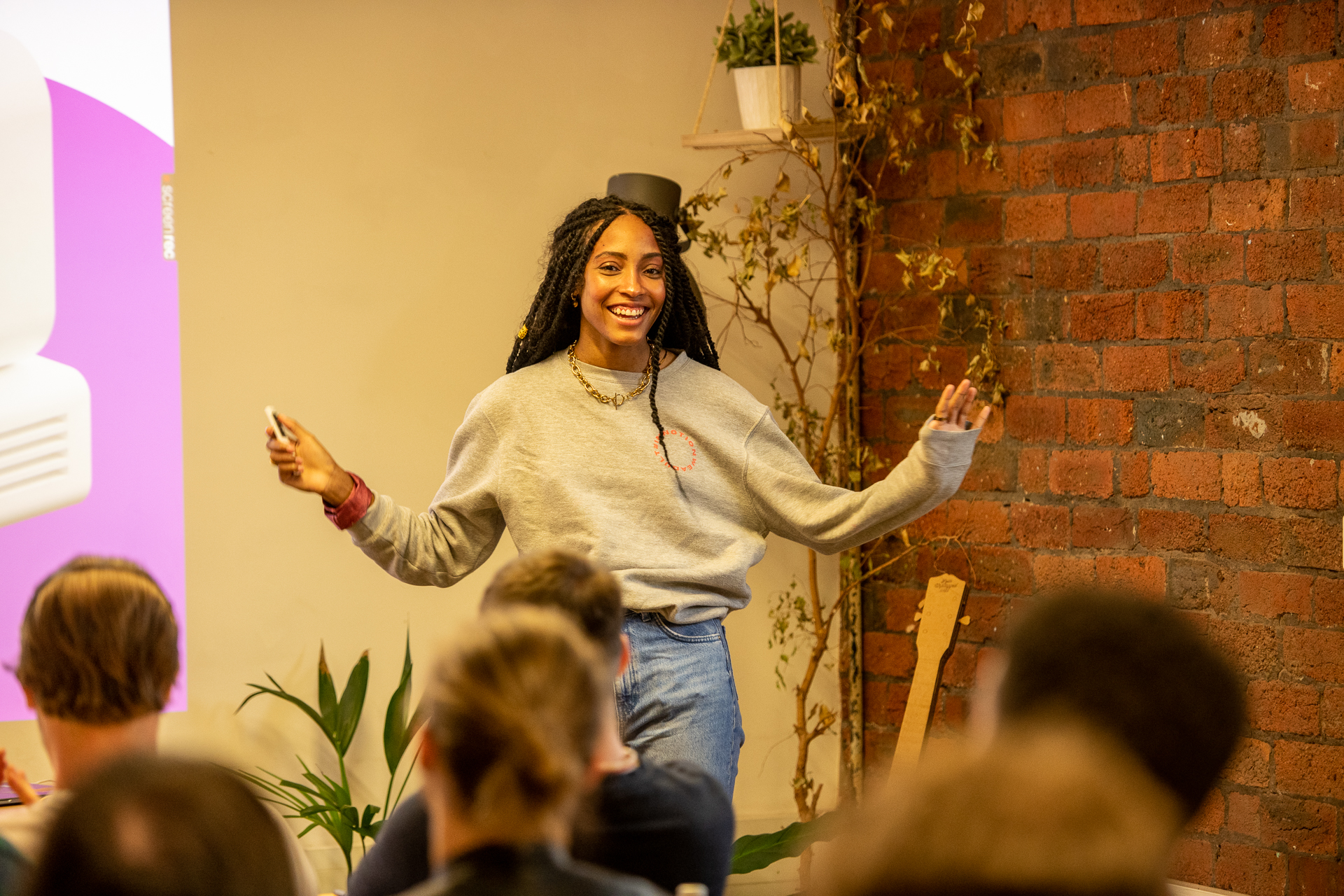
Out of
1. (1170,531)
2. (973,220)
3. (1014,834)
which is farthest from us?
(973,220)

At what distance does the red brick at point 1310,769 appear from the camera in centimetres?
235

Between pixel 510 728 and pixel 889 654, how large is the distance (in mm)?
2147

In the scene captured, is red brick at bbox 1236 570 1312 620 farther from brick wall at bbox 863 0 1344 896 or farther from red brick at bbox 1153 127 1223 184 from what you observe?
red brick at bbox 1153 127 1223 184

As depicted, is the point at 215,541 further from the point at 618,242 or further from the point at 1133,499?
the point at 1133,499

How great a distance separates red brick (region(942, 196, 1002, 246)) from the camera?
8.80 ft

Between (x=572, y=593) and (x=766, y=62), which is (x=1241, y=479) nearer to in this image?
(x=766, y=62)

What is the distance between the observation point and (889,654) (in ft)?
9.57

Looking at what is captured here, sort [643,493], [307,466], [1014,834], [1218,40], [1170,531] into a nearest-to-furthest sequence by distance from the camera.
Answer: [1014,834], [307,466], [643,493], [1218,40], [1170,531]

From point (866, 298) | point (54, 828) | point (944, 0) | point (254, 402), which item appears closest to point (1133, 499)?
point (866, 298)

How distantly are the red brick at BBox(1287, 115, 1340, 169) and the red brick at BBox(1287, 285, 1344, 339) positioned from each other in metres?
0.23

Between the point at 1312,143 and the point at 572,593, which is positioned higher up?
the point at 1312,143

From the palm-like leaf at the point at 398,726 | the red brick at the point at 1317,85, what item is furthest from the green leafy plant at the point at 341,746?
the red brick at the point at 1317,85

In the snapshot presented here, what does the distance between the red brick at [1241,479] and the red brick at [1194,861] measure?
60cm

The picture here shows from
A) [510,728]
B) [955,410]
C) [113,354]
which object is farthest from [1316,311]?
[113,354]
